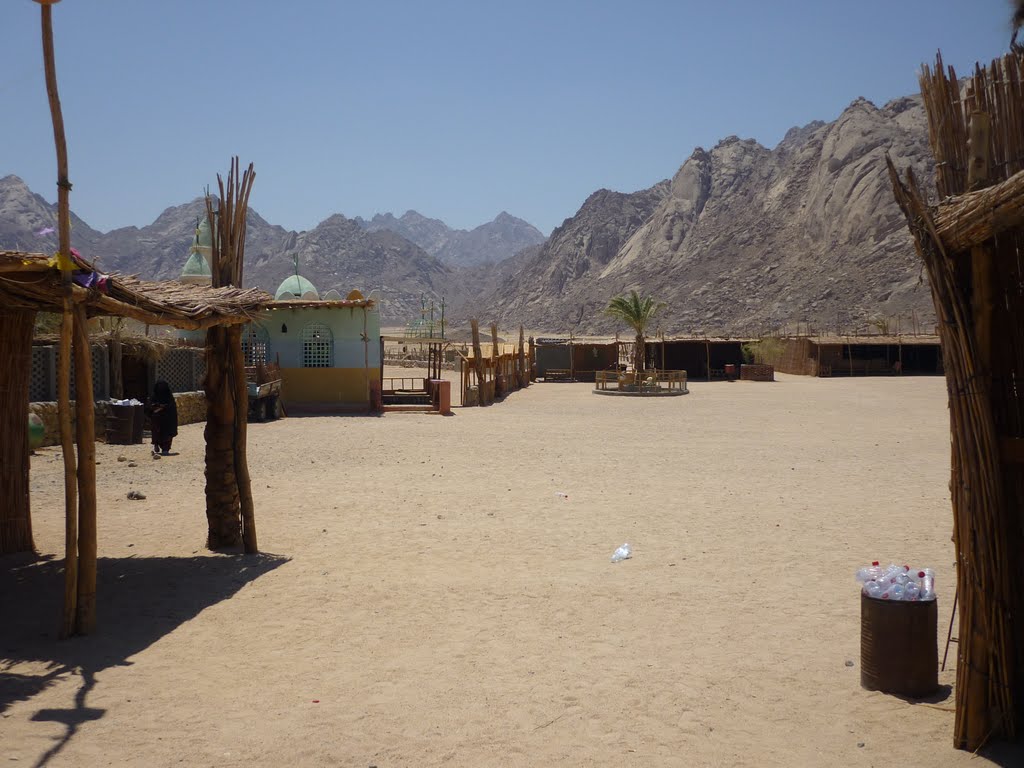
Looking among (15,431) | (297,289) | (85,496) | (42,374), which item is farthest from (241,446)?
(297,289)

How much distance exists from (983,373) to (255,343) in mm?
22365

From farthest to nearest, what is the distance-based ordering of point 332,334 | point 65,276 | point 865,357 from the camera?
point 865,357 → point 332,334 → point 65,276

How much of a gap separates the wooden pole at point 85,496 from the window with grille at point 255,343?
18.5 metres

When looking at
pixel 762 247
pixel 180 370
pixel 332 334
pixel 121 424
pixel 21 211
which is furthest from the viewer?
pixel 21 211

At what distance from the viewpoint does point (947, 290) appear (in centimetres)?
449

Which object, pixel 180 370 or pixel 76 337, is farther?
pixel 180 370

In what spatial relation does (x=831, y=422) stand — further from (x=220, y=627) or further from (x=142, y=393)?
(x=220, y=627)

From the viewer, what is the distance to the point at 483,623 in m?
6.45

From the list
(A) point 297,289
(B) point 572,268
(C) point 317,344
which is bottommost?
(C) point 317,344

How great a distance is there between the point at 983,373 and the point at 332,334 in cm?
2154

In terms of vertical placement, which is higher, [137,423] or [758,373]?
[758,373]

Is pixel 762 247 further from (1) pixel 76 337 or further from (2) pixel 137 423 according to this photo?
(1) pixel 76 337

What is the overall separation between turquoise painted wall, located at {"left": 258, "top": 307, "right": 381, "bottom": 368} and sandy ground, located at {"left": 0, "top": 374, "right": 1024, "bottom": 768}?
11162mm

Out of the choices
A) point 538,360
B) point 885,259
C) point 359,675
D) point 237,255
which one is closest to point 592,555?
point 359,675
